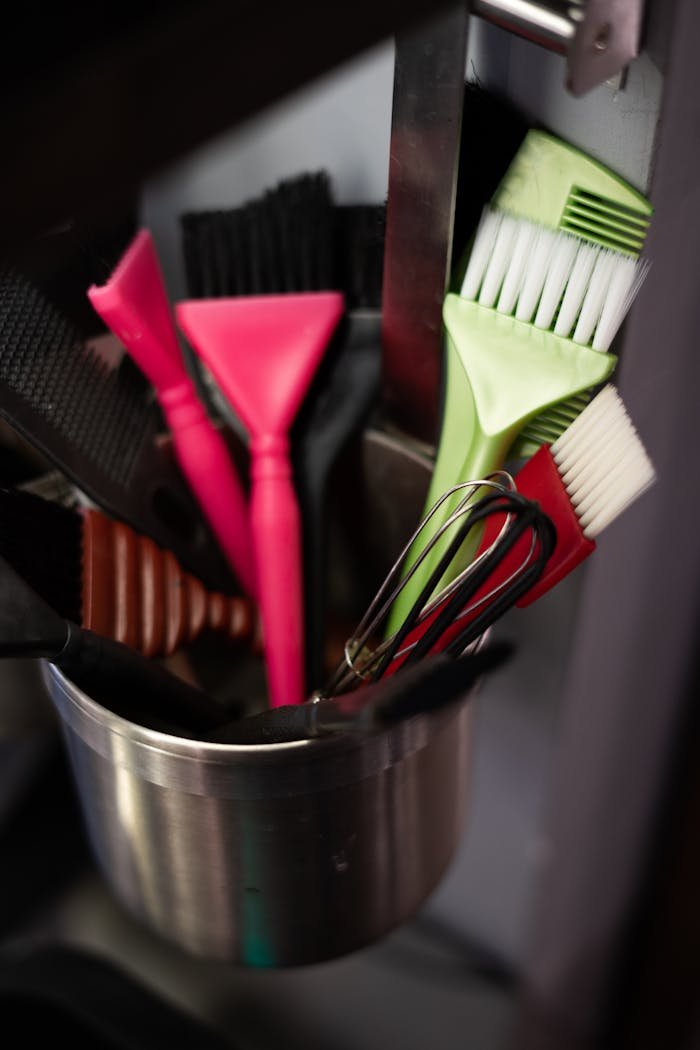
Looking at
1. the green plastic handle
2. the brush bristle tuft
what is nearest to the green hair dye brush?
the green plastic handle

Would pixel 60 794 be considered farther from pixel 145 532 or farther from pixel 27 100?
pixel 27 100

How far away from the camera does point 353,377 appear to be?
35 cm

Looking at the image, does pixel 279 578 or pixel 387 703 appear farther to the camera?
pixel 279 578

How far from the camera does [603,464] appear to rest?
27cm

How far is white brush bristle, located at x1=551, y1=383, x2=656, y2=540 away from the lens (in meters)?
0.26

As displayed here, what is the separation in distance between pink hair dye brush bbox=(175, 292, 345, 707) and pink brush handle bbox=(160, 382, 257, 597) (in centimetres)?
1

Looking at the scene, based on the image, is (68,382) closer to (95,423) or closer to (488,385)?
(95,423)

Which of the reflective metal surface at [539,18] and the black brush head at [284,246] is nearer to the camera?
the reflective metal surface at [539,18]

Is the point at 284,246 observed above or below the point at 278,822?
above

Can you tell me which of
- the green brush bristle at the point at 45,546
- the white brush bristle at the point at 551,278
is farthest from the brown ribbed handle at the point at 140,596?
Answer: the white brush bristle at the point at 551,278

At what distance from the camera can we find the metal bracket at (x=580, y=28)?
249 mm

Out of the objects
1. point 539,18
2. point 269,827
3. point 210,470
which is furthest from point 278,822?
point 539,18

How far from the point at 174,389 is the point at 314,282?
0.07m

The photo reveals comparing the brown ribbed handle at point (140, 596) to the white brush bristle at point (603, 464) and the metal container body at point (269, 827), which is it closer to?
the metal container body at point (269, 827)
